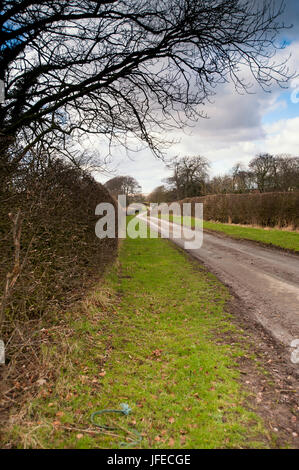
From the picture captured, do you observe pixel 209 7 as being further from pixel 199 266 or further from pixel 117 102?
pixel 199 266

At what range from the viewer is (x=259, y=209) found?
63.1 feet

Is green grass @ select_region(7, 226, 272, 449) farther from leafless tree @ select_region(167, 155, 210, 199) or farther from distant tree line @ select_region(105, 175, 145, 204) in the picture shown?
leafless tree @ select_region(167, 155, 210, 199)

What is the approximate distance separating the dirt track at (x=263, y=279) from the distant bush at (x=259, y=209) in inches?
166

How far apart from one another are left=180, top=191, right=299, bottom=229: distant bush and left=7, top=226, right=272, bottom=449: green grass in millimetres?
12579

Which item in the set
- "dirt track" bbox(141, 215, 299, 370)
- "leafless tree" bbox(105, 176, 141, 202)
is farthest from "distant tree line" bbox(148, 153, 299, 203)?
"dirt track" bbox(141, 215, 299, 370)

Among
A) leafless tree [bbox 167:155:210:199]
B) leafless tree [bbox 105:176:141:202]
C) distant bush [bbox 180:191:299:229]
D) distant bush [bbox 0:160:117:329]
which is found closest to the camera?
distant bush [bbox 0:160:117:329]

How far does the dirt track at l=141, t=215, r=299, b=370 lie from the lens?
5133 mm

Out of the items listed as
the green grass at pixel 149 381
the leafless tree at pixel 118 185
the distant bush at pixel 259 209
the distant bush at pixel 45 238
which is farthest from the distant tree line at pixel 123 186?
the distant bush at pixel 259 209

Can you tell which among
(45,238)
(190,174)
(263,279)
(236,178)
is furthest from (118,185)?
(190,174)

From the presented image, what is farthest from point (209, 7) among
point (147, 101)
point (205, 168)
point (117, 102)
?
point (205, 168)

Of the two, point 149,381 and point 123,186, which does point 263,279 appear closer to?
point 149,381

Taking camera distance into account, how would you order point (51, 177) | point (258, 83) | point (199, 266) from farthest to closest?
point (199, 266) < point (258, 83) < point (51, 177)
